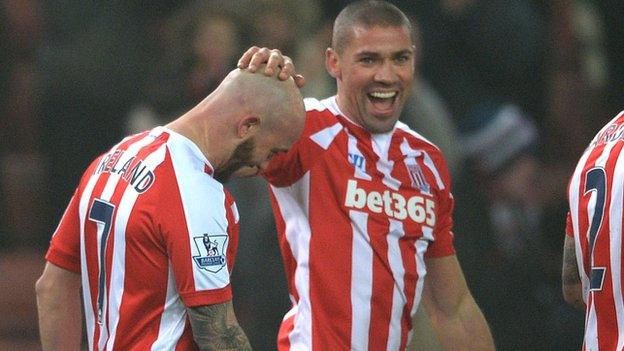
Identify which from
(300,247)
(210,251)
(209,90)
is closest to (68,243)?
(210,251)

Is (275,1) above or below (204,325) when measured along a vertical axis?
above

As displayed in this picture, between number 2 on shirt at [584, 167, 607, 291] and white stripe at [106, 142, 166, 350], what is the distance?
1221 millimetres

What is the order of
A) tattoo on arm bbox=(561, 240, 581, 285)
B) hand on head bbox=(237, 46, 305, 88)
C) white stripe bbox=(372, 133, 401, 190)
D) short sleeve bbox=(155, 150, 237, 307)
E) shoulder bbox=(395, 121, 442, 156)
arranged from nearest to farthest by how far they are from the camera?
short sleeve bbox=(155, 150, 237, 307) → hand on head bbox=(237, 46, 305, 88) → tattoo on arm bbox=(561, 240, 581, 285) → white stripe bbox=(372, 133, 401, 190) → shoulder bbox=(395, 121, 442, 156)

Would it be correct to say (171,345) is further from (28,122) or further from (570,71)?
(570,71)

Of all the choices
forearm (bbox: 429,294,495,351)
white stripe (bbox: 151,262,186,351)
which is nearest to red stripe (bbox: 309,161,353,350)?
forearm (bbox: 429,294,495,351)

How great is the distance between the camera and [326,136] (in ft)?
13.2

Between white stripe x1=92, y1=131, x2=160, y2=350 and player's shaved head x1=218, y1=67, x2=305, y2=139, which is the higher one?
player's shaved head x1=218, y1=67, x2=305, y2=139

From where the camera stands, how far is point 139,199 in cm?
315

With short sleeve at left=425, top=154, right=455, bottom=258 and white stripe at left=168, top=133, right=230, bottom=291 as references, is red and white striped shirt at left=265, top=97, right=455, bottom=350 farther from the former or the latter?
white stripe at left=168, top=133, right=230, bottom=291

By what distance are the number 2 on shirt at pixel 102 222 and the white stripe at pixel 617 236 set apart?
4.49 feet

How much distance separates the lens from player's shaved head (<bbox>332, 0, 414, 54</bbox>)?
4.08 meters

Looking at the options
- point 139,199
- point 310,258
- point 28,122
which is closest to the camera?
point 139,199

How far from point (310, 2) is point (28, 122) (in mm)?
1520

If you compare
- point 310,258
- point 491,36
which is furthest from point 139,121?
point 310,258
